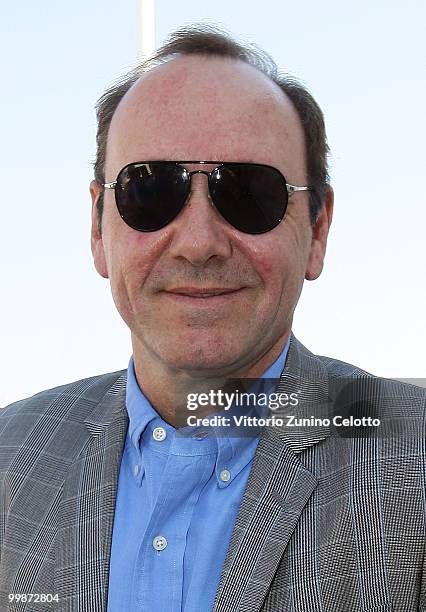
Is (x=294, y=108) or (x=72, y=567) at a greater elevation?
(x=294, y=108)

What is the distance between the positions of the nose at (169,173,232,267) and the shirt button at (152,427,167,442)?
41cm

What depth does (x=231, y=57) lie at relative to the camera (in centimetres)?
196

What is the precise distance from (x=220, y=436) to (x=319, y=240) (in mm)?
622

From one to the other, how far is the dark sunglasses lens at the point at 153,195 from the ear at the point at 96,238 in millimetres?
259

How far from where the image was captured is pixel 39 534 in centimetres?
188

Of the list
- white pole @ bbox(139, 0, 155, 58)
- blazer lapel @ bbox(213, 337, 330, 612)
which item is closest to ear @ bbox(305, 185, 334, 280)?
blazer lapel @ bbox(213, 337, 330, 612)

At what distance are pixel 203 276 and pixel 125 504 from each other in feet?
1.79

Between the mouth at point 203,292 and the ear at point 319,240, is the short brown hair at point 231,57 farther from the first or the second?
the mouth at point 203,292

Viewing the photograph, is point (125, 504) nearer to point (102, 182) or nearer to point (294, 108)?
point (102, 182)

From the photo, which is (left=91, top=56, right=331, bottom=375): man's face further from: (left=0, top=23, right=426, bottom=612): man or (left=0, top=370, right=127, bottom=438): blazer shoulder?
(left=0, top=370, right=127, bottom=438): blazer shoulder

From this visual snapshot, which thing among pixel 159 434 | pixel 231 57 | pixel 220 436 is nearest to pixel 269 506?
pixel 220 436

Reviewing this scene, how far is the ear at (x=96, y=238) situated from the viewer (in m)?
2.06

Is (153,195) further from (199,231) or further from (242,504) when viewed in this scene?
(242,504)

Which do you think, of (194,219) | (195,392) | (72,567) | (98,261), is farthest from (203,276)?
(72,567)
